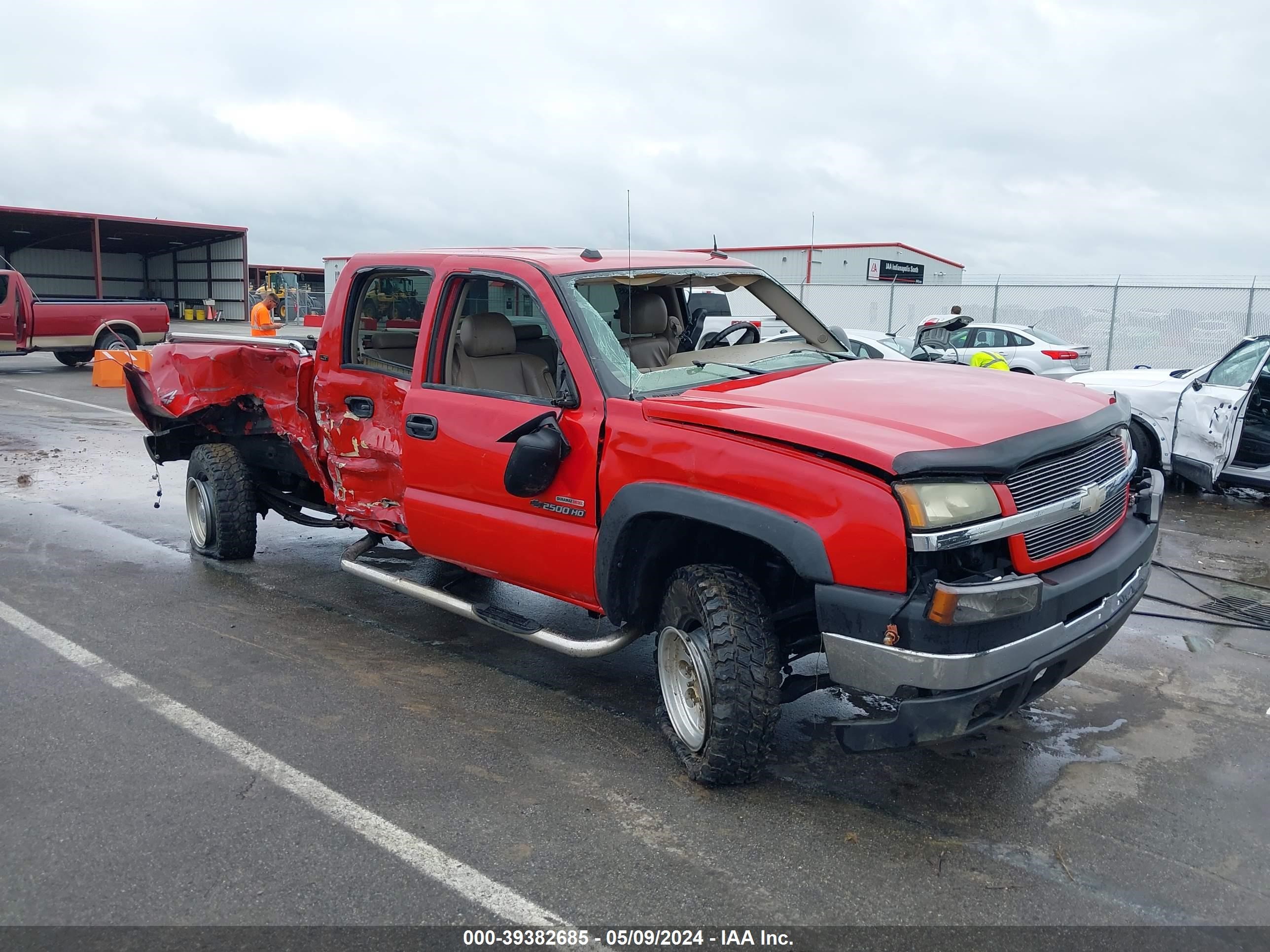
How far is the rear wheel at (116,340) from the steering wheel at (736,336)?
1855cm

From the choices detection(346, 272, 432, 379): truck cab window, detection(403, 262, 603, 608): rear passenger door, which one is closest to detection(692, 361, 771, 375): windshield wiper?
detection(403, 262, 603, 608): rear passenger door

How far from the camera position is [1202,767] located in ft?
13.2

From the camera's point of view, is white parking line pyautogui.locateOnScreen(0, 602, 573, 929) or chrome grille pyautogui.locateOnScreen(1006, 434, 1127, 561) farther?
chrome grille pyautogui.locateOnScreen(1006, 434, 1127, 561)

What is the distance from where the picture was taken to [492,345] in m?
4.78

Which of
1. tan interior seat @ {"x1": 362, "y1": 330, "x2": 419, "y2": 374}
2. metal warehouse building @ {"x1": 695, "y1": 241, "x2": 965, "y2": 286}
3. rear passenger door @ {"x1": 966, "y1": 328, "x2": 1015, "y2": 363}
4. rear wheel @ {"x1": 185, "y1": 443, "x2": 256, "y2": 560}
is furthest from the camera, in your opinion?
metal warehouse building @ {"x1": 695, "y1": 241, "x2": 965, "y2": 286}

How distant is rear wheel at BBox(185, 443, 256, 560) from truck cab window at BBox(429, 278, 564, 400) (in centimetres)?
255

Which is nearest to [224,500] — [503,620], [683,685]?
[503,620]

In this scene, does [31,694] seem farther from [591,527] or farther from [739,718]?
[739,718]

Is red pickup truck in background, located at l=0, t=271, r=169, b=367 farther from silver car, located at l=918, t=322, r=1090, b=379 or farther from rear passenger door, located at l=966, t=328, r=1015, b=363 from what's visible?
rear passenger door, located at l=966, t=328, r=1015, b=363

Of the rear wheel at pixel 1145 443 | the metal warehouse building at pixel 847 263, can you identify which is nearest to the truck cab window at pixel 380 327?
the rear wheel at pixel 1145 443

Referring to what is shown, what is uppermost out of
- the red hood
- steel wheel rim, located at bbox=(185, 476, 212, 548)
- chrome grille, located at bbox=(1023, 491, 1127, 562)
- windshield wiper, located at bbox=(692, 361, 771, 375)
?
windshield wiper, located at bbox=(692, 361, 771, 375)

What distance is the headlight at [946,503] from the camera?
3119 mm

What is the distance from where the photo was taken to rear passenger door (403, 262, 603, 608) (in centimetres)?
413

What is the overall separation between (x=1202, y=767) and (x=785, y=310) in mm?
2843
